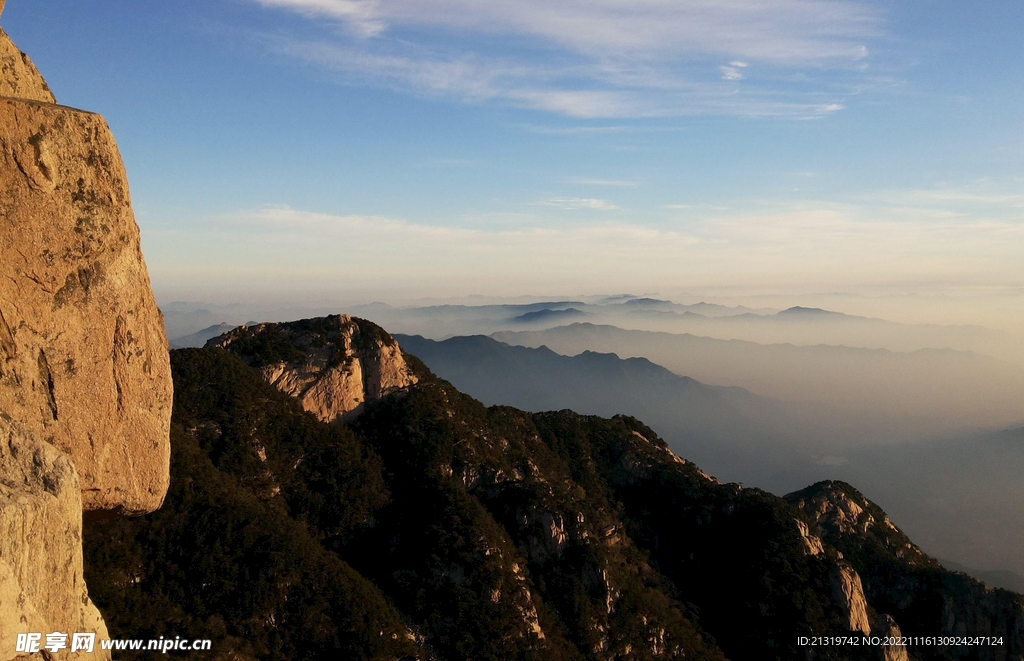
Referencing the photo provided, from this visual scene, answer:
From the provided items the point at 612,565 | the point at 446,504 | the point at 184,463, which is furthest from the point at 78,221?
the point at 612,565

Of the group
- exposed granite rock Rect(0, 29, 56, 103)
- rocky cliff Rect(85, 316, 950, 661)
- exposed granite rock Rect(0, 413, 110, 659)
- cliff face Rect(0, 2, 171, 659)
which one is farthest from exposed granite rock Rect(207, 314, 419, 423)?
exposed granite rock Rect(0, 413, 110, 659)

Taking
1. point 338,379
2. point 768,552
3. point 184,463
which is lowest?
point 768,552

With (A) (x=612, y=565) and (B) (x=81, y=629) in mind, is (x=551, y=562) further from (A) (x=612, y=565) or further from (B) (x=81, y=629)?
(B) (x=81, y=629)

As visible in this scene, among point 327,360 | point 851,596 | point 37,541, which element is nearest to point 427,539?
point 327,360

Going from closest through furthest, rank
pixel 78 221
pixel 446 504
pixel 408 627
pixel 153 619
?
pixel 78 221, pixel 153 619, pixel 408 627, pixel 446 504

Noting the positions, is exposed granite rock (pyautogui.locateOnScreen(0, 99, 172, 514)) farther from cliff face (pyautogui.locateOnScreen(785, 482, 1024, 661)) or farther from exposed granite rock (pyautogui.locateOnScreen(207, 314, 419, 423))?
cliff face (pyautogui.locateOnScreen(785, 482, 1024, 661))

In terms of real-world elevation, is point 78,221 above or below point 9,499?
above
